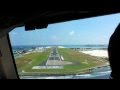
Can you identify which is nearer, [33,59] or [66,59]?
[33,59]

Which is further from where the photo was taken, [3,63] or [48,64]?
[48,64]

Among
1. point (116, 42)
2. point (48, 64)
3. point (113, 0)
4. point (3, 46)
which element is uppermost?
point (113, 0)

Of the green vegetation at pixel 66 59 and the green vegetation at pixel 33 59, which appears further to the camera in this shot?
the green vegetation at pixel 33 59

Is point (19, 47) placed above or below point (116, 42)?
below

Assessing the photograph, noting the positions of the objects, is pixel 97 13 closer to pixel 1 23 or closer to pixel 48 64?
pixel 1 23

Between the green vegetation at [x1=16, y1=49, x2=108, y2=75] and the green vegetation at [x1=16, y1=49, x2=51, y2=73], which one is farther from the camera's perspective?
the green vegetation at [x1=16, y1=49, x2=51, y2=73]

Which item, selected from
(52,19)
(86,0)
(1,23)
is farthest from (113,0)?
(1,23)

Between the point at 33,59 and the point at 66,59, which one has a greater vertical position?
the point at 33,59
